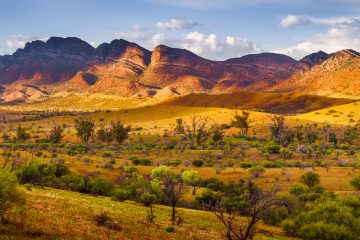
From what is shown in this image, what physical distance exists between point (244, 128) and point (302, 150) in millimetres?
32378

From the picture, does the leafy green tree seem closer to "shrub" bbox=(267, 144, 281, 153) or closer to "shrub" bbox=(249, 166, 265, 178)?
"shrub" bbox=(249, 166, 265, 178)

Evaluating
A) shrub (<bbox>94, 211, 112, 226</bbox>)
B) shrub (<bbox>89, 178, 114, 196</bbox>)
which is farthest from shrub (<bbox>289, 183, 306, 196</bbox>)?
shrub (<bbox>94, 211, 112, 226</bbox>)

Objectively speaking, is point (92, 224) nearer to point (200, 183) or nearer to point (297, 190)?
point (297, 190)

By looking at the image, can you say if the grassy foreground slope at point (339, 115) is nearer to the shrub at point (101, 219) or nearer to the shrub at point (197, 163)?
the shrub at point (197, 163)

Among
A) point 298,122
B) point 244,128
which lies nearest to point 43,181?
point 244,128

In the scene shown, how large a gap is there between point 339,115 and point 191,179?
94.9 meters

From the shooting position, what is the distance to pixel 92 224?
85.6 feet

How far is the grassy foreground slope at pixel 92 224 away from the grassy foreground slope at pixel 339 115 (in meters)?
97.6

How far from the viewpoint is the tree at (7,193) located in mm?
21706

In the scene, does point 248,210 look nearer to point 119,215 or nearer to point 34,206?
point 119,215

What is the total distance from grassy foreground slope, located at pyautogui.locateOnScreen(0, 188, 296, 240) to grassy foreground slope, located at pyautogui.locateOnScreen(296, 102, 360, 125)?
320 ft

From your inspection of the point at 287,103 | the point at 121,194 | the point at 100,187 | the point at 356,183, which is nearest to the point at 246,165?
the point at 356,183

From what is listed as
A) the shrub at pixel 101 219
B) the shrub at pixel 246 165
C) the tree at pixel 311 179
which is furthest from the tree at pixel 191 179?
the shrub at pixel 101 219

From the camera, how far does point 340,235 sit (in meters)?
28.8
